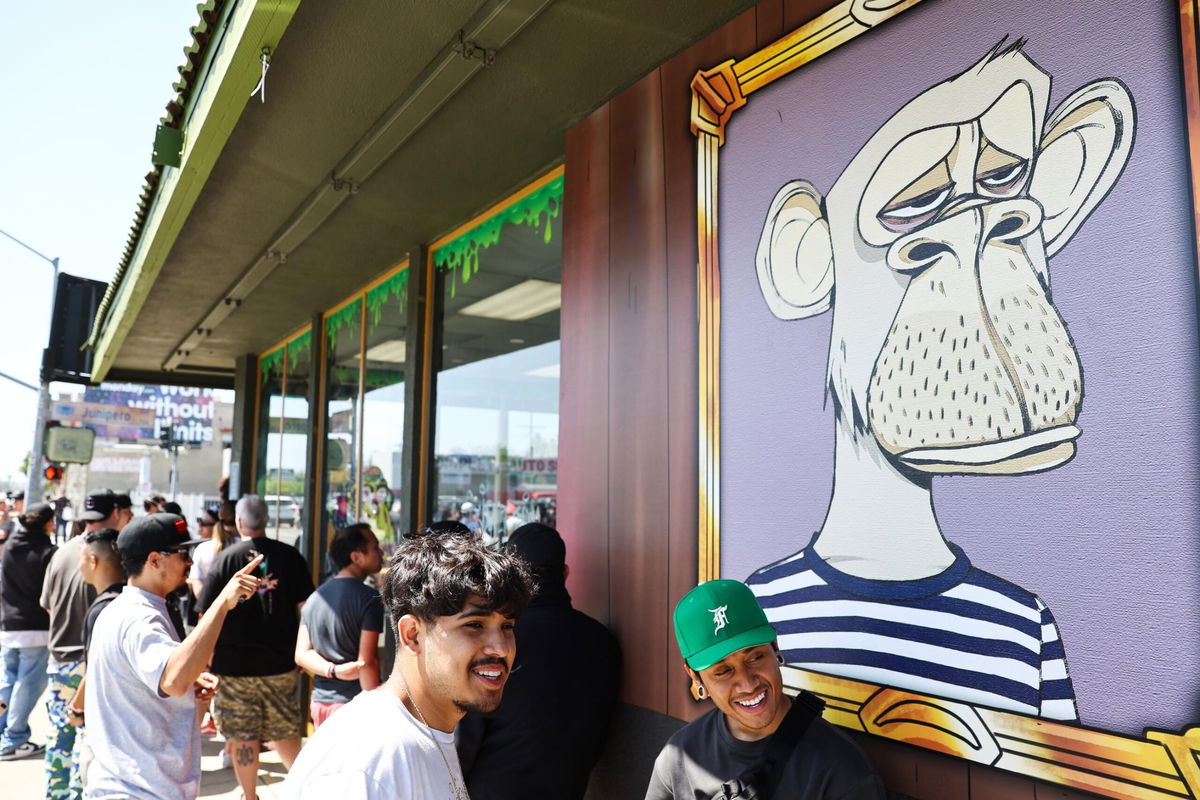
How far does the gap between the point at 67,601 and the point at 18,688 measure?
1657mm

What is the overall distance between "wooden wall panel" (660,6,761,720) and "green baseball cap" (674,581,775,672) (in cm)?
73

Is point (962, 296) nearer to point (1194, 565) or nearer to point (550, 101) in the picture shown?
point (1194, 565)

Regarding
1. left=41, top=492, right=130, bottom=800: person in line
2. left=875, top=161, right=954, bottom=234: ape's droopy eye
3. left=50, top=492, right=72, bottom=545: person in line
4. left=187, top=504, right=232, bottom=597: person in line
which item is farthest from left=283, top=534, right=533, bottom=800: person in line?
left=50, top=492, right=72, bottom=545: person in line

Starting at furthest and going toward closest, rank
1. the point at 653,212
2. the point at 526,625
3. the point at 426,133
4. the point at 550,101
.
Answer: the point at 426,133 → the point at 550,101 → the point at 653,212 → the point at 526,625

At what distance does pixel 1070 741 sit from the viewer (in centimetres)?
169

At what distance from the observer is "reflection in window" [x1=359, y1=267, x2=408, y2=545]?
582 cm

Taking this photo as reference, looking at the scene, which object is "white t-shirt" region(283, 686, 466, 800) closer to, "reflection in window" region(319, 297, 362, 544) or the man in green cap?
the man in green cap

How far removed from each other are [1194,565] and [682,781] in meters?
1.24

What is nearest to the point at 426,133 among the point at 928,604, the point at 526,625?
the point at 526,625

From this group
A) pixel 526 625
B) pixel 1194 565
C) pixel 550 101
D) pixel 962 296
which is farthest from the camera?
pixel 550 101

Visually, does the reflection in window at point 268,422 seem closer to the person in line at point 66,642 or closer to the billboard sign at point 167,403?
the person in line at point 66,642

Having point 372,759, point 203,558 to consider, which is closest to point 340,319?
point 203,558

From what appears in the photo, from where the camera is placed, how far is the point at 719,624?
1.98 meters

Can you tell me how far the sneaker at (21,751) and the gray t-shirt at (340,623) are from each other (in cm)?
381
